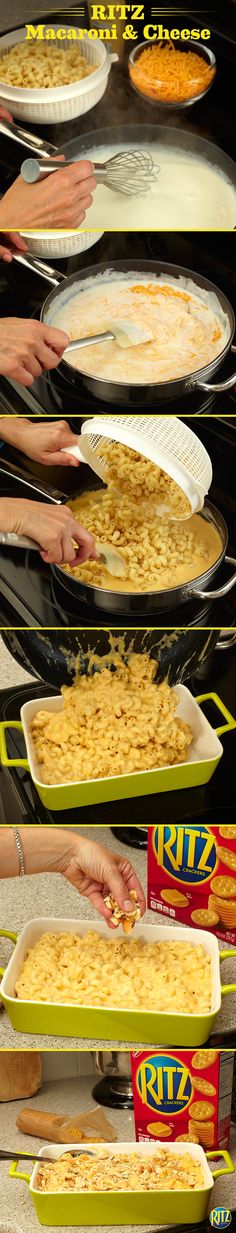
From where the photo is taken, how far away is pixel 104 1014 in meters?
2.12

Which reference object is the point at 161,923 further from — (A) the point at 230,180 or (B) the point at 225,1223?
(A) the point at 230,180

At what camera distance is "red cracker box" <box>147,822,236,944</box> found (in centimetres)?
206

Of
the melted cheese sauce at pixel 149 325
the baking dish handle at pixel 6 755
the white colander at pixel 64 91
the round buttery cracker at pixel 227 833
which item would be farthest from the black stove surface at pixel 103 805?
the white colander at pixel 64 91

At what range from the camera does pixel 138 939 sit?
2.21m

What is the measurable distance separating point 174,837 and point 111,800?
22cm

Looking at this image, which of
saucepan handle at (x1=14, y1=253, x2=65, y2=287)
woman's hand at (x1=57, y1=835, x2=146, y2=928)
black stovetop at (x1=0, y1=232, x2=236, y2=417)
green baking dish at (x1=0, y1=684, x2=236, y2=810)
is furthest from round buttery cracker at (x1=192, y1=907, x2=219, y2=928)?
saucepan handle at (x1=14, y1=253, x2=65, y2=287)

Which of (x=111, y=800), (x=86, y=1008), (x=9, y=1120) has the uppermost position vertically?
(x=111, y=800)

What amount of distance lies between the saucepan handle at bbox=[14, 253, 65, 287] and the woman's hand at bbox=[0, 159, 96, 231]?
0.18 ft

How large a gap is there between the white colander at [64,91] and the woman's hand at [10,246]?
126mm

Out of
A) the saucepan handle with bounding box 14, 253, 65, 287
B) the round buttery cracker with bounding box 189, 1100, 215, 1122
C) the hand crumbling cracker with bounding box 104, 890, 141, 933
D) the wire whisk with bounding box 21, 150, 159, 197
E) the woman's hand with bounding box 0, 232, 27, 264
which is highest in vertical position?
the wire whisk with bounding box 21, 150, 159, 197

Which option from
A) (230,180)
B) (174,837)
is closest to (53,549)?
(230,180)

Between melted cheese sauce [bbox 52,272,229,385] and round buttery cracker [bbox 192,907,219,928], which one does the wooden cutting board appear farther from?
melted cheese sauce [bbox 52,272,229,385]

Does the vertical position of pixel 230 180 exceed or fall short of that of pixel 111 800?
it exceeds it

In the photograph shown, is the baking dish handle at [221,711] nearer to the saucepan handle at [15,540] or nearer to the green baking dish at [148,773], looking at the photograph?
the green baking dish at [148,773]
